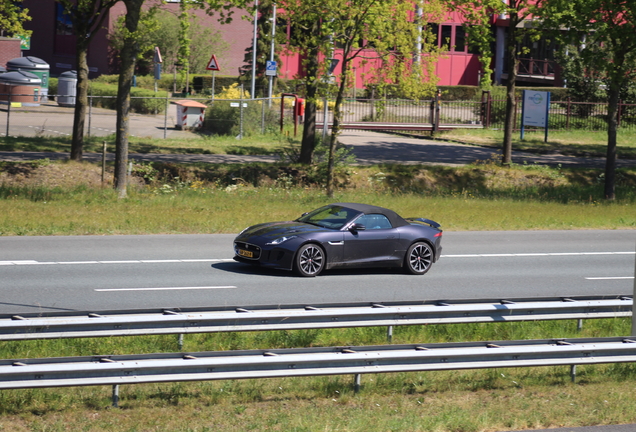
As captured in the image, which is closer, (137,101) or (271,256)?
(271,256)

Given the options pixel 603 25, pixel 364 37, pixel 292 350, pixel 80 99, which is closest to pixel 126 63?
pixel 80 99

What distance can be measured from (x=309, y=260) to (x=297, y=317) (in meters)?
4.95

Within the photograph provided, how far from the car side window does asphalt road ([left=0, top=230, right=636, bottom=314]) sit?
2.86 feet

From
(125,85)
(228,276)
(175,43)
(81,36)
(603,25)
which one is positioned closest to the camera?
(228,276)

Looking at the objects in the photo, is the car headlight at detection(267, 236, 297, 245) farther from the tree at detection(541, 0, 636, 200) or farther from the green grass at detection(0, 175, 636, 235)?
the tree at detection(541, 0, 636, 200)

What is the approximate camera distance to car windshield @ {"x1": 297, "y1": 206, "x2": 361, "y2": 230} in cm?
1395

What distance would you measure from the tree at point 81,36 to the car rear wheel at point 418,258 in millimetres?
12848

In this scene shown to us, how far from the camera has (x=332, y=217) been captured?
14242 millimetres

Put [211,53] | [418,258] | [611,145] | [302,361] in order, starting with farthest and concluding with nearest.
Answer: [211,53] < [611,145] < [418,258] < [302,361]

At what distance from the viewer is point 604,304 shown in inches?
396

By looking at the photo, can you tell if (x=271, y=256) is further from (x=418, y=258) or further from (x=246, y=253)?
(x=418, y=258)

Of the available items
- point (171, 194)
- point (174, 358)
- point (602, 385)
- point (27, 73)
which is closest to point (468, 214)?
point (171, 194)

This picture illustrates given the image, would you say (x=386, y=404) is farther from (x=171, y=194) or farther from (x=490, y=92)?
(x=490, y=92)

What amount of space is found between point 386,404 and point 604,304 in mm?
3875
